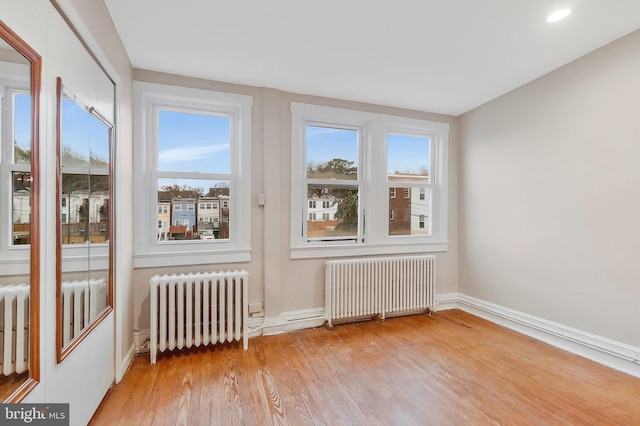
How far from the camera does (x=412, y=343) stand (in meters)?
2.76

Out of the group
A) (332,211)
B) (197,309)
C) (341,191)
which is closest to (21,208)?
(197,309)

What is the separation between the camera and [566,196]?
261 cm

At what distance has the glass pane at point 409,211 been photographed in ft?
11.9

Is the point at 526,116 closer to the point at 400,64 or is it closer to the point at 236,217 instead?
the point at 400,64

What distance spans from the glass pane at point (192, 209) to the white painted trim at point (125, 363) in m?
1.00

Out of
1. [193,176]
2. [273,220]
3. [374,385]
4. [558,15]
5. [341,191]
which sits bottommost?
[374,385]

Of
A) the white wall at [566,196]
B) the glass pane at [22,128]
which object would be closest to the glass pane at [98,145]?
the glass pane at [22,128]

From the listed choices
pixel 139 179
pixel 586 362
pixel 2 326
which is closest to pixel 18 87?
pixel 2 326

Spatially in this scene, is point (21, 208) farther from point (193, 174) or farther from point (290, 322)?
point (290, 322)

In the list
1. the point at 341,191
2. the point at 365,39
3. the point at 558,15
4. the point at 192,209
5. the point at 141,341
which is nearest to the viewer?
the point at 558,15

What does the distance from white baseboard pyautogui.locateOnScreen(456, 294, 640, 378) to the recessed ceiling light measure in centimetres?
255

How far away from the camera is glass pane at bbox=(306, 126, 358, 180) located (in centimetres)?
328

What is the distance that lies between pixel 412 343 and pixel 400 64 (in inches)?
105

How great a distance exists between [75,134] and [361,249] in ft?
9.04
